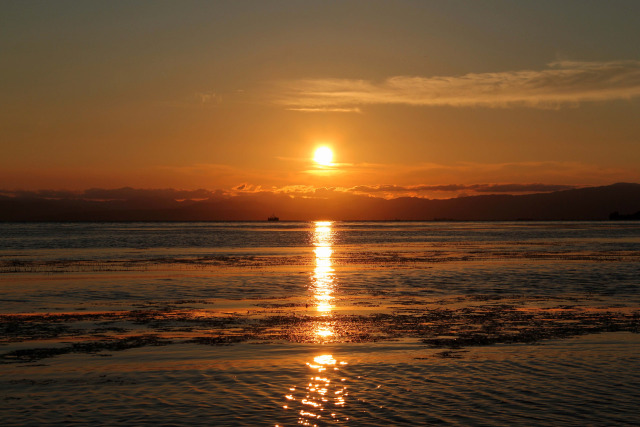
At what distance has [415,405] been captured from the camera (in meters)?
13.6

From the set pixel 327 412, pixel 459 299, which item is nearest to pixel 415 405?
pixel 327 412

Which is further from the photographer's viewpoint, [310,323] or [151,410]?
[310,323]

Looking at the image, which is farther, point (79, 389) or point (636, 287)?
point (636, 287)

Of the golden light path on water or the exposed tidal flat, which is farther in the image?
the exposed tidal flat

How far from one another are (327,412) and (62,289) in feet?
84.6

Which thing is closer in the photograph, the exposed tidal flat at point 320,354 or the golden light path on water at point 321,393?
the golden light path on water at point 321,393

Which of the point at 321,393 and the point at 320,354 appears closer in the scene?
the point at 321,393

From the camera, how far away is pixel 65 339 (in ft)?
67.4

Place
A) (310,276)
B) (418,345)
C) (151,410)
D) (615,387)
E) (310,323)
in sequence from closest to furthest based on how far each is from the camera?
(151,410) < (615,387) < (418,345) < (310,323) < (310,276)

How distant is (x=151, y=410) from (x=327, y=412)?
11.8 ft

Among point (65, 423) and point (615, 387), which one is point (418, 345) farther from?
point (65, 423)

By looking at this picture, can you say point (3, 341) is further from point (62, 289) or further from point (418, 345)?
point (62, 289)

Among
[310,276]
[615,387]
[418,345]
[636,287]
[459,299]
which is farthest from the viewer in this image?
[310,276]

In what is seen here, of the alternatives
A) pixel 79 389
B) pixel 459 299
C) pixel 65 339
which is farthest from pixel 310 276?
pixel 79 389
